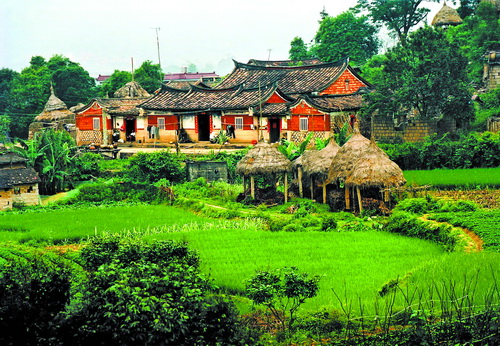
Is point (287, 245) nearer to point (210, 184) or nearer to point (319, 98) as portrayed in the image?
point (210, 184)

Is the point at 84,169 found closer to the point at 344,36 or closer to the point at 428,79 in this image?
the point at 428,79

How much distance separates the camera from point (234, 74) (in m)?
41.6

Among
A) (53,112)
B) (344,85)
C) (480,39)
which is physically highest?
(480,39)

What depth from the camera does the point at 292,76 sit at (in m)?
39.2

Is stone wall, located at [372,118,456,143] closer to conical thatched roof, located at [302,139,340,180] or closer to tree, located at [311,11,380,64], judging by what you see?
conical thatched roof, located at [302,139,340,180]

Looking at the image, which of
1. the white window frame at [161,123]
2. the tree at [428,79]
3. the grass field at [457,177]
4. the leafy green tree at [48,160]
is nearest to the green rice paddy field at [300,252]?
the leafy green tree at [48,160]

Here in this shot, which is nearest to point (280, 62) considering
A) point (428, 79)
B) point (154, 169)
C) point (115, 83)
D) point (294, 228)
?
point (115, 83)

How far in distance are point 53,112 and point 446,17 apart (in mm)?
24994

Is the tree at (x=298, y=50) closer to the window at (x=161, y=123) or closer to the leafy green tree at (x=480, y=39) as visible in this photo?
the leafy green tree at (x=480, y=39)

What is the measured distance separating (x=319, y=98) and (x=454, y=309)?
25165 mm

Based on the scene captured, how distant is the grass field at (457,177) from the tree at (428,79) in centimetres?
566

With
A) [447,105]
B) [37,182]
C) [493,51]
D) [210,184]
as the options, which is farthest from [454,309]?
[493,51]

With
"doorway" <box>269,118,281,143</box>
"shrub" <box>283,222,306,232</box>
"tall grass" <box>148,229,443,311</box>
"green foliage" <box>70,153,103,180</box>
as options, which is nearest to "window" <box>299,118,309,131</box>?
"doorway" <box>269,118,281,143</box>

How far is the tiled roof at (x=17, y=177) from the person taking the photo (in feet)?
77.4
